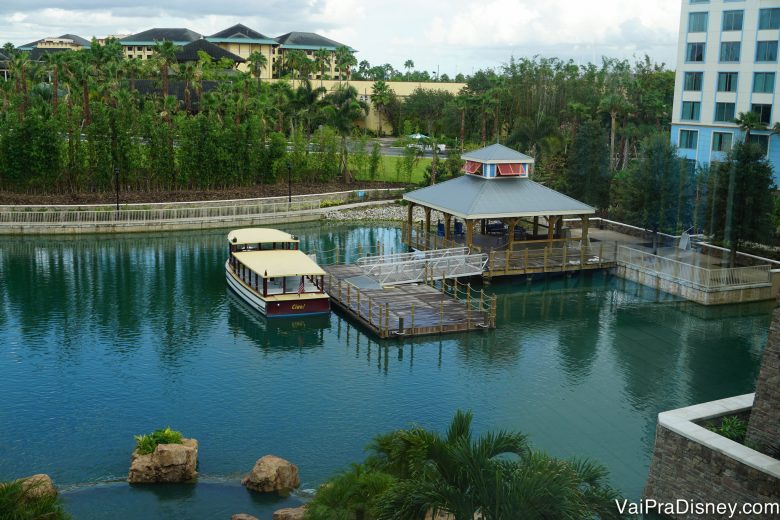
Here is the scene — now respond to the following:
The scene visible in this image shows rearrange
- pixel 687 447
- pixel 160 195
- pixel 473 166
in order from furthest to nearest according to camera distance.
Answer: pixel 160 195
pixel 473 166
pixel 687 447

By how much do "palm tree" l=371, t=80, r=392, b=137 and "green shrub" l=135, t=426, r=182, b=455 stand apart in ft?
273

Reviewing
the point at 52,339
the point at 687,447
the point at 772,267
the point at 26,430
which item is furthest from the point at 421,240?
the point at 687,447

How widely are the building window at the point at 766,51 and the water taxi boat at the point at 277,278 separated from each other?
94.9 ft

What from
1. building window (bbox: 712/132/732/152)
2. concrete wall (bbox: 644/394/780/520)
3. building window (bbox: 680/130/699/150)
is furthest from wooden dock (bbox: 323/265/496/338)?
building window (bbox: 680/130/699/150)

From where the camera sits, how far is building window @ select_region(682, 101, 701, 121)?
5539cm

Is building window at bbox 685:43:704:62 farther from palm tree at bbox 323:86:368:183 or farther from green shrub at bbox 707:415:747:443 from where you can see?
green shrub at bbox 707:415:747:443

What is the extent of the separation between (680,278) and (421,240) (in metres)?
13.2

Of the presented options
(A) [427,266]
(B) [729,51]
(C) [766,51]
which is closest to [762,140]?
(C) [766,51]

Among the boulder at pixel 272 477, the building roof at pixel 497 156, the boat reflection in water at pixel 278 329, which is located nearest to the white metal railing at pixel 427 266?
the boat reflection in water at pixel 278 329

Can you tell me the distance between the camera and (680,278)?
40.9 m

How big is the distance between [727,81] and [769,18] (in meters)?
4.50

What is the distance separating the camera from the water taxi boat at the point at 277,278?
36375mm

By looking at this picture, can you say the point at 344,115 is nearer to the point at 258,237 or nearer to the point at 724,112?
the point at 724,112

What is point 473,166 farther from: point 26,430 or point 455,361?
point 26,430
